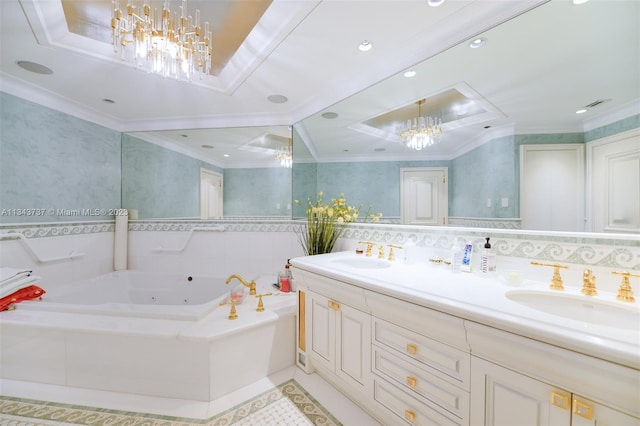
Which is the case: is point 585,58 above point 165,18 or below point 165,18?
below

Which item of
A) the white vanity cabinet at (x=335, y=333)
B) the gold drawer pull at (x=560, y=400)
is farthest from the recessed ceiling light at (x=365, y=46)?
the gold drawer pull at (x=560, y=400)

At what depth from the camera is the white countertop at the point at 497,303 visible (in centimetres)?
64

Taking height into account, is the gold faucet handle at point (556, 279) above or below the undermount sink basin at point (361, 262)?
above

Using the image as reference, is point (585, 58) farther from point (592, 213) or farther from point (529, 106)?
point (592, 213)

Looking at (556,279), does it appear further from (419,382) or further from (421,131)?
(421,131)

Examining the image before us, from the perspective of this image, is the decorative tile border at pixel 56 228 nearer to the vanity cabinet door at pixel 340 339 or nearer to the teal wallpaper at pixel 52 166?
the teal wallpaper at pixel 52 166

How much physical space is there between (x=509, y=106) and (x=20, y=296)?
348cm

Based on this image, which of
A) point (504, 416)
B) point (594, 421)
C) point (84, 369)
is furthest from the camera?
point (84, 369)

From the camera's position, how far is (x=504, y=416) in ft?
2.72

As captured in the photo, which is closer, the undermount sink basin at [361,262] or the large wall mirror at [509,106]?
the large wall mirror at [509,106]

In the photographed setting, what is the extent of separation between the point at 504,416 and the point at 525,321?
348 millimetres

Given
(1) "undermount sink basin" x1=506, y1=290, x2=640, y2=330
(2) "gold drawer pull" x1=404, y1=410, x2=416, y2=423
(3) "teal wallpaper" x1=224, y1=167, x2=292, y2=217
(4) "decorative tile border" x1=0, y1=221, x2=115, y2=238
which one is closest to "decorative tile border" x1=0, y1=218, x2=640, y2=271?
(4) "decorative tile border" x1=0, y1=221, x2=115, y2=238

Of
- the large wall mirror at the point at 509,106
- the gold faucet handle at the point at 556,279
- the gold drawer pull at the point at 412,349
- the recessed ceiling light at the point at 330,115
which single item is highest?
the recessed ceiling light at the point at 330,115

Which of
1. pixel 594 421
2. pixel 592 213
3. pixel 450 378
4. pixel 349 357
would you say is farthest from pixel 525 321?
pixel 349 357
